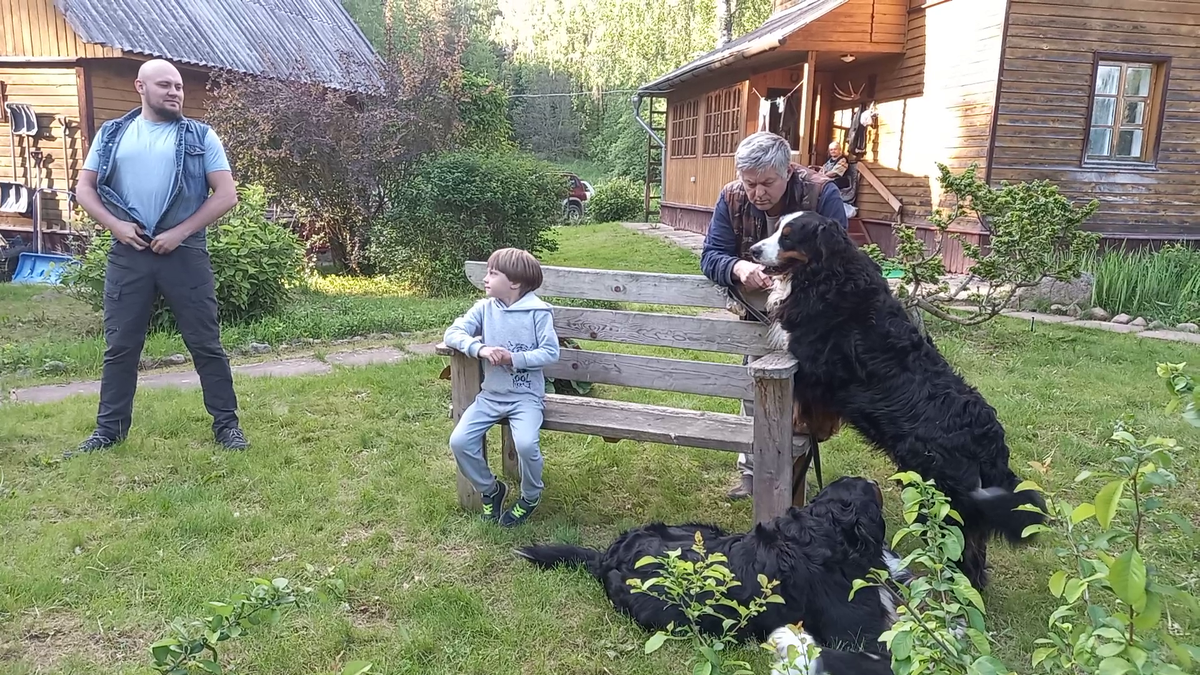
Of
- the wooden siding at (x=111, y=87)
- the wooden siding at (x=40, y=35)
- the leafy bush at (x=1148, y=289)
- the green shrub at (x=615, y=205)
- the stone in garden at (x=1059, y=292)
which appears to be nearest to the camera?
the leafy bush at (x=1148, y=289)

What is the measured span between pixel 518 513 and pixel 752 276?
1.41 m

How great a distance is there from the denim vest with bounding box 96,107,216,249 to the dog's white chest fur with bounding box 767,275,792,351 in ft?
9.49

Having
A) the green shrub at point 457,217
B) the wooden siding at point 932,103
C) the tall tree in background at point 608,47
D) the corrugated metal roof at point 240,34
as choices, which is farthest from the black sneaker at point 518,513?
the tall tree in background at point 608,47

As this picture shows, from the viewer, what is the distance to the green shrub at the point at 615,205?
76.1 feet

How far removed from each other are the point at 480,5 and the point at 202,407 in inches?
1502

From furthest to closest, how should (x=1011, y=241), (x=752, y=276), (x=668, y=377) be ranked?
(x=1011, y=241) → (x=668, y=377) → (x=752, y=276)

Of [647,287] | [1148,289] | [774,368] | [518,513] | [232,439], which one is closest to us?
[774,368]

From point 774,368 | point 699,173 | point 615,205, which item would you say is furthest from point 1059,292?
point 615,205

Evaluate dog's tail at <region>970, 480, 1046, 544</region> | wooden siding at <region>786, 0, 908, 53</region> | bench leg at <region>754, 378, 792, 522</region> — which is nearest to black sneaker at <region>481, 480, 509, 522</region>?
bench leg at <region>754, 378, 792, 522</region>

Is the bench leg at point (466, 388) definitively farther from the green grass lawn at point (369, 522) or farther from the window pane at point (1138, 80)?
the window pane at point (1138, 80)

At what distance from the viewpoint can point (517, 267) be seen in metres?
3.26

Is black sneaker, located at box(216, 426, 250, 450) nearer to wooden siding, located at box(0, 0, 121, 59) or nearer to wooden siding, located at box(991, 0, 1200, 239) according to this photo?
wooden siding, located at box(991, 0, 1200, 239)

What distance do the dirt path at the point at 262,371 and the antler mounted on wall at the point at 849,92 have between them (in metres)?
9.11

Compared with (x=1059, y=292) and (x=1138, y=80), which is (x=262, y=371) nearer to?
(x=1059, y=292)
